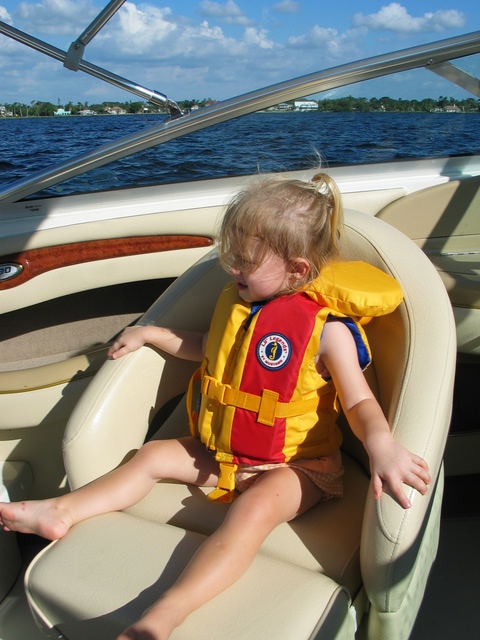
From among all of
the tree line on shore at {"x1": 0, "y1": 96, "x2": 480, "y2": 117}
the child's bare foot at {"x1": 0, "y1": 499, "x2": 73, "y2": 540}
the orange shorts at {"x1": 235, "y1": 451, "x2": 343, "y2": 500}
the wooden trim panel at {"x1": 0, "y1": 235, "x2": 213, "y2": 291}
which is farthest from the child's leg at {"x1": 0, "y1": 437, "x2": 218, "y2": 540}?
→ the tree line on shore at {"x1": 0, "y1": 96, "x2": 480, "y2": 117}

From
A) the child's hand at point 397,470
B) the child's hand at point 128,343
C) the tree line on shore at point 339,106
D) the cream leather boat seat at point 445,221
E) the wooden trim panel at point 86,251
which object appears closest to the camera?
the child's hand at point 397,470

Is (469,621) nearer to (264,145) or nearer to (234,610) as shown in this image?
(234,610)

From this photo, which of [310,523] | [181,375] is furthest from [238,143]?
[310,523]

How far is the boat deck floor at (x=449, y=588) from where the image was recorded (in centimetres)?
165

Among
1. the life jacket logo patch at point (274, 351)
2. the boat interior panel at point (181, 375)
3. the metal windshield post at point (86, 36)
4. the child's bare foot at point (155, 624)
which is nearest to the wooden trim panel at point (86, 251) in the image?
the boat interior panel at point (181, 375)

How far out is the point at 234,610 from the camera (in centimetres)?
113

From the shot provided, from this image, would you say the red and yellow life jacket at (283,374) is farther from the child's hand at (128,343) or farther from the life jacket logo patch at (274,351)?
the child's hand at (128,343)

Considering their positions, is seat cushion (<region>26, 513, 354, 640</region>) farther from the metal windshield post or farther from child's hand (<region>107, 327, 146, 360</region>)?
the metal windshield post

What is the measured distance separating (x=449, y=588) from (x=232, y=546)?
862 mm

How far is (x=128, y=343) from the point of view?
63.5 inches

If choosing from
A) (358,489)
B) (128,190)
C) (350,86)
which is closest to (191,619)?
(358,489)

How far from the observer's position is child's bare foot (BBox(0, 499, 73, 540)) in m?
1.35

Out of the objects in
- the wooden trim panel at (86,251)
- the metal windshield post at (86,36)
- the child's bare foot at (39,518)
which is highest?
the metal windshield post at (86,36)

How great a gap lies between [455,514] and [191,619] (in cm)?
121
